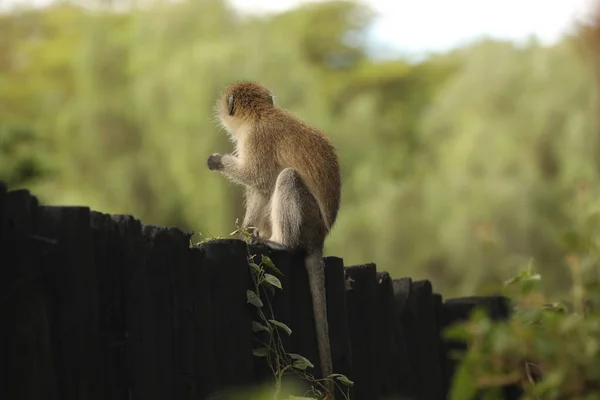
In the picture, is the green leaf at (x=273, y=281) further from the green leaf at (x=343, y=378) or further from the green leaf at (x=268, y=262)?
the green leaf at (x=343, y=378)

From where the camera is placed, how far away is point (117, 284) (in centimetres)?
355

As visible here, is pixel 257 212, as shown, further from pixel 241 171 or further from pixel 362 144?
pixel 362 144

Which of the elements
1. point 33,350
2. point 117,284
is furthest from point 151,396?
point 33,350

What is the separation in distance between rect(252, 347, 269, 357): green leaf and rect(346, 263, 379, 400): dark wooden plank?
1041 mm

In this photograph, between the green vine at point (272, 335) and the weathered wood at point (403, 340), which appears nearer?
the green vine at point (272, 335)

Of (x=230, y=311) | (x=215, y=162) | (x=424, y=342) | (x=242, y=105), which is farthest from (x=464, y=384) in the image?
(x=242, y=105)

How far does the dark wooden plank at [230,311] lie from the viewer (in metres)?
4.18

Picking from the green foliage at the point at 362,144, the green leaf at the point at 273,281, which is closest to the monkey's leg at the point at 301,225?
the green leaf at the point at 273,281

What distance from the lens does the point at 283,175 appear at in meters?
5.97

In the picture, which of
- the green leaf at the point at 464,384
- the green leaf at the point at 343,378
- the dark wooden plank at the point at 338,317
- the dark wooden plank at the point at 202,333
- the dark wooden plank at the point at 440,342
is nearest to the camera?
the green leaf at the point at 464,384

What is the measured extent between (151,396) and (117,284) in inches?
16.3

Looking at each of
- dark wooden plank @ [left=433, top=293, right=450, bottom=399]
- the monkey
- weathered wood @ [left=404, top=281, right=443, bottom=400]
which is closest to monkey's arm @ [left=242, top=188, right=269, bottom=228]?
the monkey

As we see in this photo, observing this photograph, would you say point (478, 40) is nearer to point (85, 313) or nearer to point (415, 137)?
point (415, 137)

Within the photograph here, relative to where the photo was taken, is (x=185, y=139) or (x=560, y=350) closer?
(x=560, y=350)
